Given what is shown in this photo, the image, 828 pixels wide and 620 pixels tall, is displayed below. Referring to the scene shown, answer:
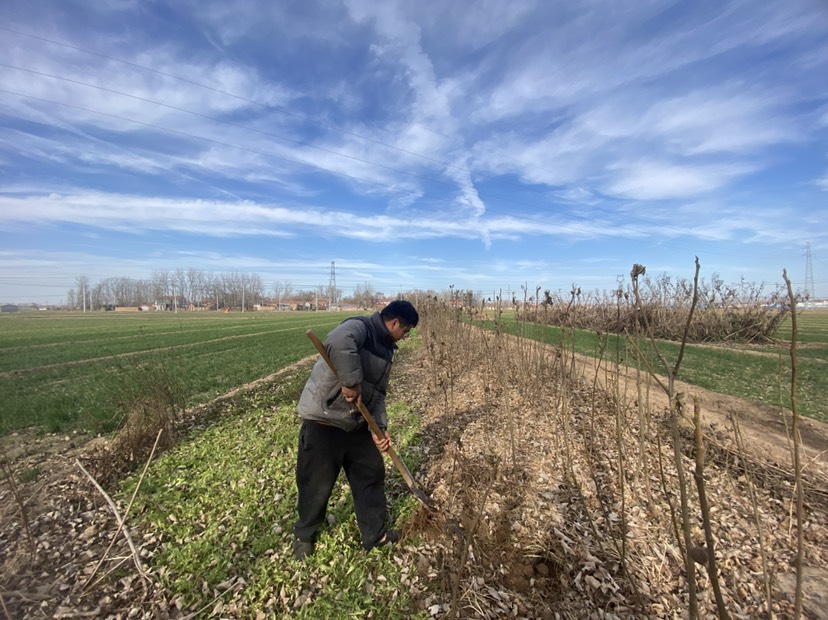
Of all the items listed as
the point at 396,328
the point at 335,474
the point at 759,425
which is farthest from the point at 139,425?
the point at 759,425

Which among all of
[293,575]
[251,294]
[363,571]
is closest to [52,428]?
[293,575]

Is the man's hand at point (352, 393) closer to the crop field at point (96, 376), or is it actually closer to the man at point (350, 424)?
the man at point (350, 424)

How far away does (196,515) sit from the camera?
399 cm

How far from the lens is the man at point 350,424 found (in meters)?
3.04

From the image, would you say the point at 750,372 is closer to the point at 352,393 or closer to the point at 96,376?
the point at 352,393

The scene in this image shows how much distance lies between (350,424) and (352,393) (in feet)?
1.02

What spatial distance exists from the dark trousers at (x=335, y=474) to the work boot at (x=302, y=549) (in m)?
0.04

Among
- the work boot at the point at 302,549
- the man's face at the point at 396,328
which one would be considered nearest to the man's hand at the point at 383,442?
the man's face at the point at 396,328

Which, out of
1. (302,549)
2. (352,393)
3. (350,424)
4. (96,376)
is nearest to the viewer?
(352,393)

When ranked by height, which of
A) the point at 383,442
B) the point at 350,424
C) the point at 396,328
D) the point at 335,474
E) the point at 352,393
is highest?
the point at 396,328

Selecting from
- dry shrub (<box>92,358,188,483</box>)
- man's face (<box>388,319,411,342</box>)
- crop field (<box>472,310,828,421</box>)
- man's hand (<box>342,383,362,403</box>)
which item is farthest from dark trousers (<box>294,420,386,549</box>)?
crop field (<box>472,310,828,421</box>)

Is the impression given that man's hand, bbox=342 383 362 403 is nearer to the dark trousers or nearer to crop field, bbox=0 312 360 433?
the dark trousers

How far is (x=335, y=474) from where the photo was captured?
10.8 ft

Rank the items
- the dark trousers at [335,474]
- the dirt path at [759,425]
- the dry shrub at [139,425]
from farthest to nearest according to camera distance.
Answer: the dirt path at [759,425] < the dry shrub at [139,425] < the dark trousers at [335,474]
